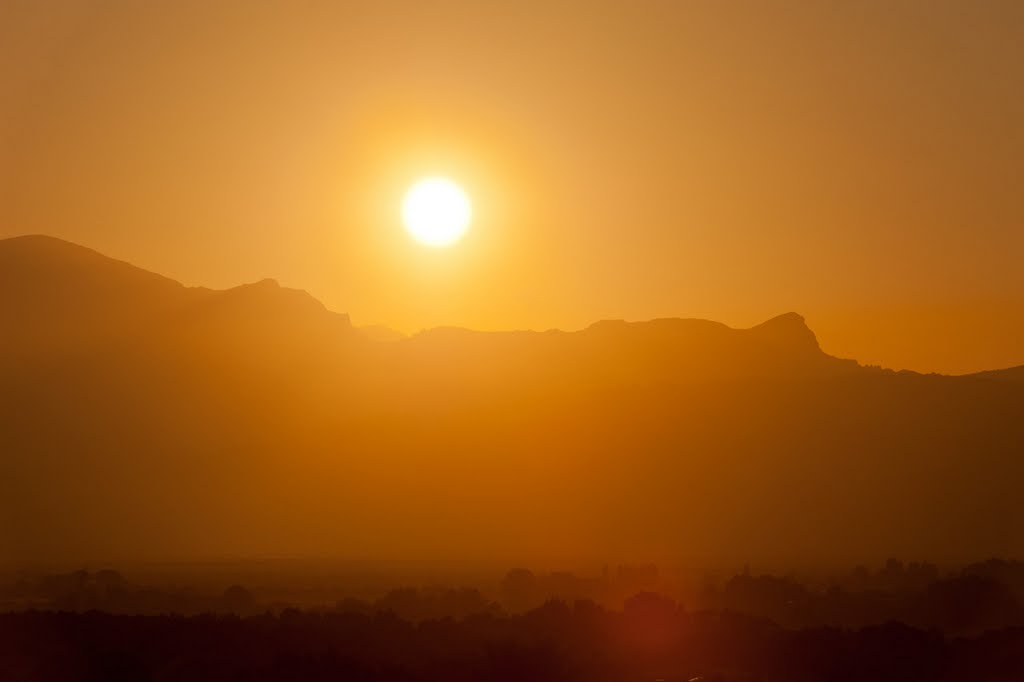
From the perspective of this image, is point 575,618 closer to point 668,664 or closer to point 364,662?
point 668,664

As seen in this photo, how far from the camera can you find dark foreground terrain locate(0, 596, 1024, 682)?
145 ft

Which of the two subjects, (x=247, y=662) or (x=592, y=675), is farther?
Answer: (x=592, y=675)

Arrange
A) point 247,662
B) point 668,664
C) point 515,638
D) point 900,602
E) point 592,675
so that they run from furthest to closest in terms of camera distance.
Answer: point 900,602, point 515,638, point 668,664, point 592,675, point 247,662

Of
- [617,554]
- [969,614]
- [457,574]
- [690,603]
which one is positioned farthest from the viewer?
[617,554]

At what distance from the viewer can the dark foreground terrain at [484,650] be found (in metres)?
44.2

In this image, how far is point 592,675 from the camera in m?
47.6

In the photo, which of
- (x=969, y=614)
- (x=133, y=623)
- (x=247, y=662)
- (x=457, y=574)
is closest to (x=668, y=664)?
(x=247, y=662)

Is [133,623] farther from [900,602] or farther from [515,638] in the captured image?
[900,602]

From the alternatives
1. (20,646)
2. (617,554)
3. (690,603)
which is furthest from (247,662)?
(617,554)

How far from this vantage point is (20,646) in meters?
46.6

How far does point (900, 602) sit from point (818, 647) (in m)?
46.3

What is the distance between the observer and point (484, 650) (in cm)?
5147

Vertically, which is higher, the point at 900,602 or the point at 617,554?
the point at 617,554

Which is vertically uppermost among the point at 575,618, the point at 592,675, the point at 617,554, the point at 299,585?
the point at 617,554
